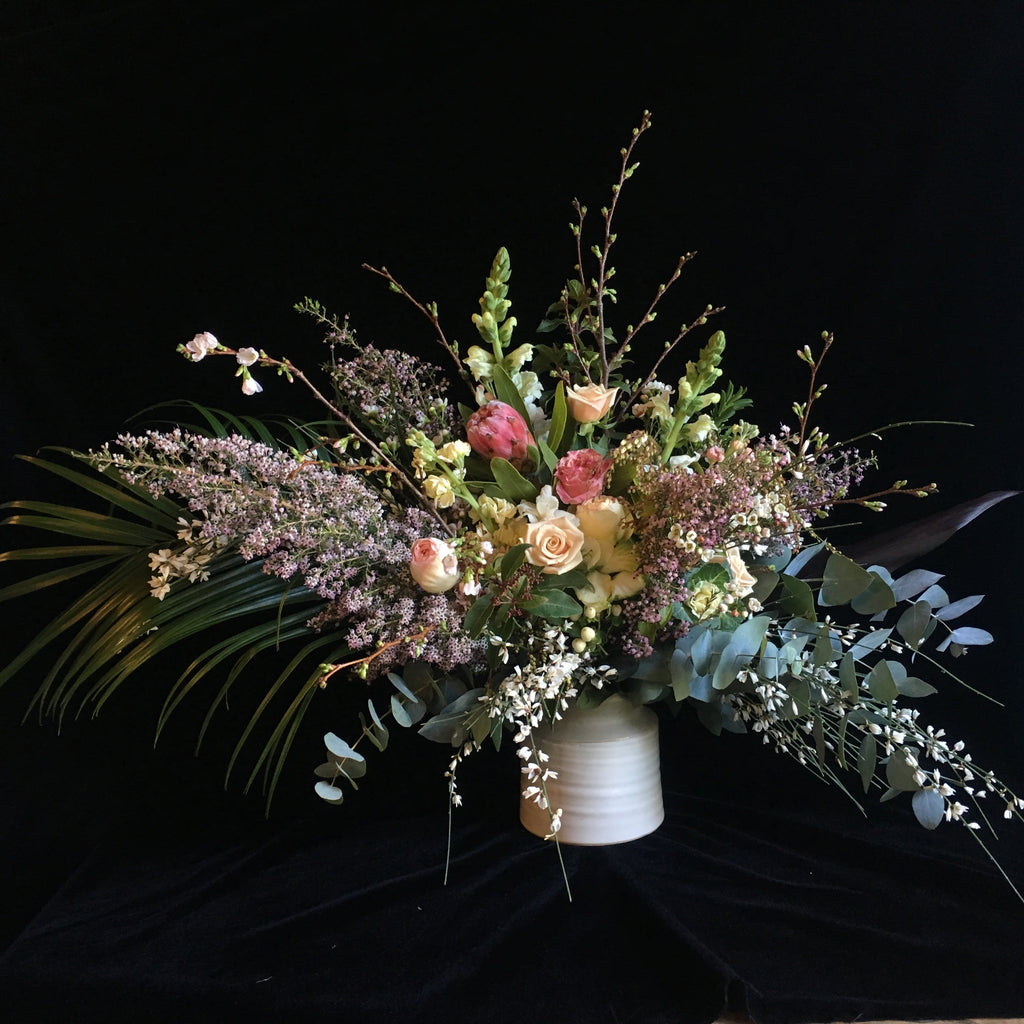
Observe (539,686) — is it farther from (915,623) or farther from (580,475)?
(915,623)

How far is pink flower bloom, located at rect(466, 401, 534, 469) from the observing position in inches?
45.3

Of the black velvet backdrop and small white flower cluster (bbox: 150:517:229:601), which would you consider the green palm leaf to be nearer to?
small white flower cluster (bbox: 150:517:229:601)

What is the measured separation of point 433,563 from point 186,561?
339 millimetres

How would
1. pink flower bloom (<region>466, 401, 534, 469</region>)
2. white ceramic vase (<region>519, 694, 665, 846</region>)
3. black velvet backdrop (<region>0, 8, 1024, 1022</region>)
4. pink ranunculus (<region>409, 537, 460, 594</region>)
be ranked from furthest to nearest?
black velvet backdrop (<region>0, 8, 1024, 1022</region>)
white ceramic vase (<region>519, 694, 665, 846</region>)
pink flower bloom (<region>466, 401, 534, 469</region>)
pink ranunculus (<region>409, 537, 460, 594</region>)

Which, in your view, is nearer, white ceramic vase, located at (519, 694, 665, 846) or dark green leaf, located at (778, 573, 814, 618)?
dark green leaf, located at (778, 573, 814, 618)

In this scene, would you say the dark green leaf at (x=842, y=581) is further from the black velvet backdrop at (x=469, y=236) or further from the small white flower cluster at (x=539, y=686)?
the black velvet backdrop at (x=469, y=236)

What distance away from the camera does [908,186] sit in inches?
64.7

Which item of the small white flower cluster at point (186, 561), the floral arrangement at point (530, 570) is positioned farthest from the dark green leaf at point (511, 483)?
the small white flower cluster at point (186, 561)

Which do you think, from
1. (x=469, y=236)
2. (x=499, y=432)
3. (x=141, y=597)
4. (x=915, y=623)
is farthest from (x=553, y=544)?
(x=469, y=236)

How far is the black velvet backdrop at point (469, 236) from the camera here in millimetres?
1608

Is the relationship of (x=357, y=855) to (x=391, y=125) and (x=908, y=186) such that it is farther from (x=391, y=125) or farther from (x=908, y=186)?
(x=908, y=186)

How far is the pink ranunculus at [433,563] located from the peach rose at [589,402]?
227 millimetres

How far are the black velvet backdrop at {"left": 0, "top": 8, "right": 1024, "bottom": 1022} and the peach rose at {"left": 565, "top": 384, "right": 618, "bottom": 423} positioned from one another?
2.03ft

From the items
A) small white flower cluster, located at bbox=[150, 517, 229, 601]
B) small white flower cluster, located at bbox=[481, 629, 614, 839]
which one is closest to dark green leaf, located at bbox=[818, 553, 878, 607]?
small white flower cluster, located at bbox=[481, 629, 614, 839]
